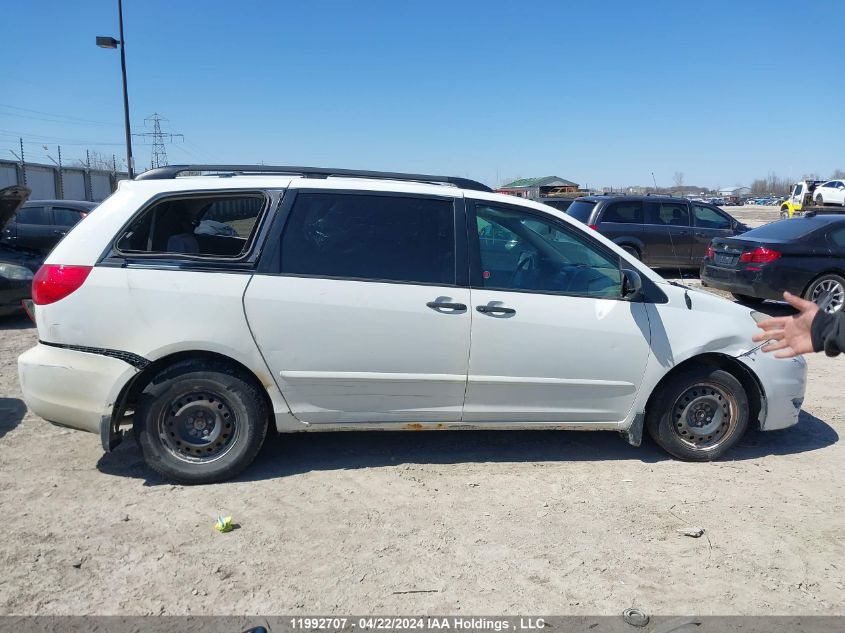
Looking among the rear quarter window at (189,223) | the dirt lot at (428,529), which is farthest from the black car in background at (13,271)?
the rear quarter window at (189,223)

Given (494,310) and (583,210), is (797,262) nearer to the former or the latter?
(583,210)

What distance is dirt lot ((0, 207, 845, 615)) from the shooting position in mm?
3012

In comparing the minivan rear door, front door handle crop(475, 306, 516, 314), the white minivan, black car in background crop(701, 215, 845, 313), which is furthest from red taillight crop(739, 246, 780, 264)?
front door handle crop(475, 306, 516, 314)

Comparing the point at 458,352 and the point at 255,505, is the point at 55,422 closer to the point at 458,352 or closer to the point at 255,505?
the point at 255,505

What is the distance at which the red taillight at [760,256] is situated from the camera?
9.51 m

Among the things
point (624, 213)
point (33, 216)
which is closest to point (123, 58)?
point (33, 216)

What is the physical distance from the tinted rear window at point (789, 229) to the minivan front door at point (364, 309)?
24.8ft

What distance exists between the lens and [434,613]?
9.49ft

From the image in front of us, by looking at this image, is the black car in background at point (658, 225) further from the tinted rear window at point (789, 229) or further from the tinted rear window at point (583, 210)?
the tinted rear window at point (789, 229)

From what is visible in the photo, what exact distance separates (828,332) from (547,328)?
1751 millimetres

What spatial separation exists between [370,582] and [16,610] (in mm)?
1533

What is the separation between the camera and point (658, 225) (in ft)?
45.8

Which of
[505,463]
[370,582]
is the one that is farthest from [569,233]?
[370,582]

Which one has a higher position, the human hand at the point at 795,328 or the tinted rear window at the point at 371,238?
the tinted rear window at the point at 371,238
